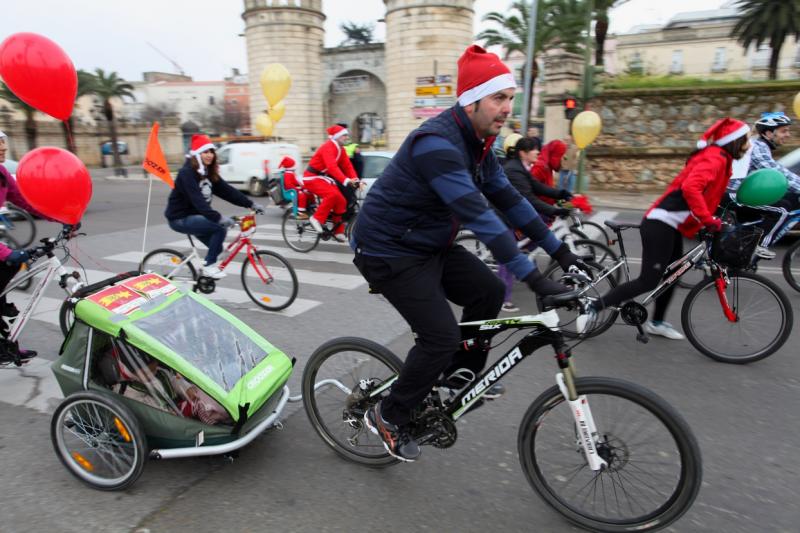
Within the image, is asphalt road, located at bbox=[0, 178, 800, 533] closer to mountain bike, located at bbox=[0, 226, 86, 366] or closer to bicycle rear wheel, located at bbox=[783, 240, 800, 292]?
mountain bike, located at bbox=[0, 226, 86, 366]

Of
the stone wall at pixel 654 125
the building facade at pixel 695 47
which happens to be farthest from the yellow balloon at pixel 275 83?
the building facade at pixel 695 47

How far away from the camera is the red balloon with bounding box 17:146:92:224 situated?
3.81 metres

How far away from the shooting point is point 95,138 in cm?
4059

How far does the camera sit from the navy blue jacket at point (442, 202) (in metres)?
2.29

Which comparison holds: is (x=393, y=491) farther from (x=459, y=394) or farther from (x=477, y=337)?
(x=477, y=337)

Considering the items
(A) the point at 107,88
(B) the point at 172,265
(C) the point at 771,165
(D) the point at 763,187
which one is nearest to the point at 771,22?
(C) the point at 771,165

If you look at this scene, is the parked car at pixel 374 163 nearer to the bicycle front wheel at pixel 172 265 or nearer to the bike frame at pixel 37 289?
the bicycle front wheel at pixel 172 265

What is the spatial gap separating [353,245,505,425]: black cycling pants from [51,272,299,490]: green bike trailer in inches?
32.0

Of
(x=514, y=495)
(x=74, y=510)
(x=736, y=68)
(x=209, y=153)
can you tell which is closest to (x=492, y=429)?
(x=514, y=495)

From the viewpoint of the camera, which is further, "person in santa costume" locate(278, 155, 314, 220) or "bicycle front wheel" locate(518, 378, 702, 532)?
"person in santa costume" locate(278, 155, 314, 220)

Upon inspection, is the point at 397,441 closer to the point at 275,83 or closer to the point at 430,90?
the point at 275,83

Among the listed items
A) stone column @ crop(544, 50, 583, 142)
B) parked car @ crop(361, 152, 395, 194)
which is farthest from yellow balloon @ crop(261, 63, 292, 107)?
stone column @ crop(544, 50, 583, 142)

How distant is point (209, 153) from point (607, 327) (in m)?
4.31

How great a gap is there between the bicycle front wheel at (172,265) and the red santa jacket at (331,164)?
3267 millimetres
